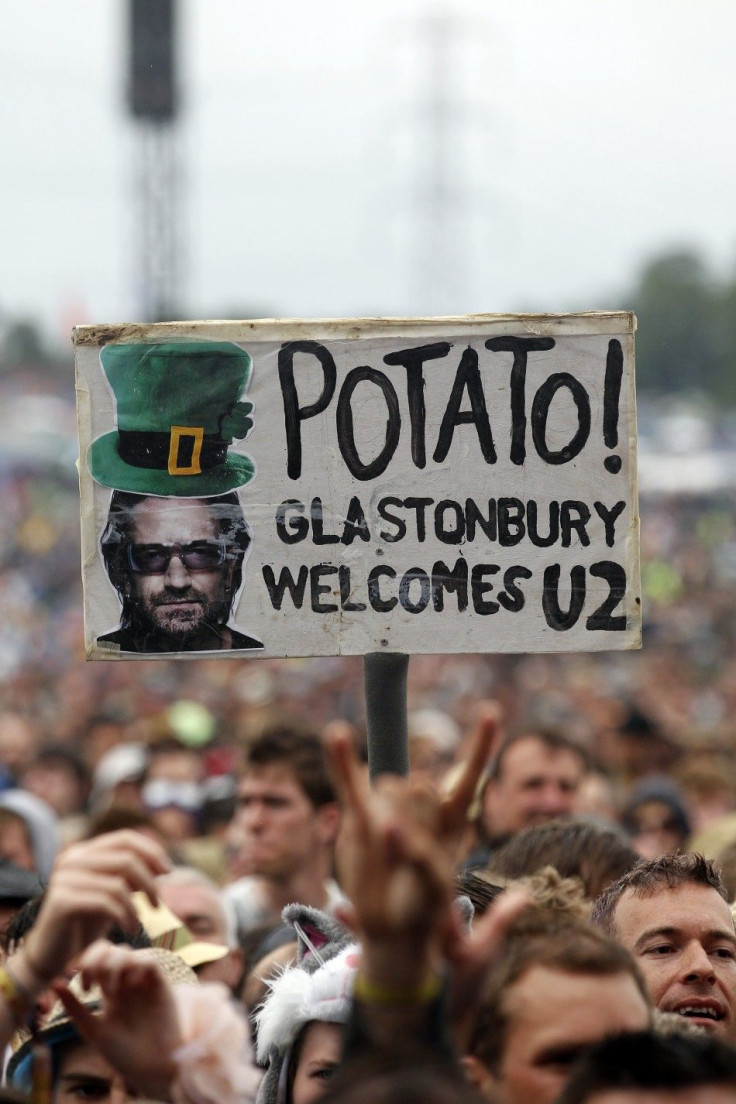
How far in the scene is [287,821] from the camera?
218 inches

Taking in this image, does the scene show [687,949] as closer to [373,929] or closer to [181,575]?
[181,575]

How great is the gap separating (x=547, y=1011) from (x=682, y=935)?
84 centimetres

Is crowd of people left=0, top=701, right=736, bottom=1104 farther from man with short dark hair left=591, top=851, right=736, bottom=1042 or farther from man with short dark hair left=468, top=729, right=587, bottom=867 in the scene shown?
man with short dark hair left=468, top=729, right=587, bottom=867

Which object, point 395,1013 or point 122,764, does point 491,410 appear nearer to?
point 395,1013

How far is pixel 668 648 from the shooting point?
26.2 metres

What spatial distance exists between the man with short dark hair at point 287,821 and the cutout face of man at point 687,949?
2.32 metres

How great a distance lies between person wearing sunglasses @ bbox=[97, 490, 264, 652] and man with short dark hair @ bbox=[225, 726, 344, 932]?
2.59 metres

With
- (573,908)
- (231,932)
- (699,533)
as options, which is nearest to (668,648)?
(699,533)

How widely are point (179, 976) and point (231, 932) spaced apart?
1697mm

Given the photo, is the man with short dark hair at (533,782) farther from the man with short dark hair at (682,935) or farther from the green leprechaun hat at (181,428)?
the green leprechaun hat at (181,428)

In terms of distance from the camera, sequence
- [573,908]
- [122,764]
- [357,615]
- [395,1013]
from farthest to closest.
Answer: [122,764] < [573,908] < [357,615] < [395,1013]

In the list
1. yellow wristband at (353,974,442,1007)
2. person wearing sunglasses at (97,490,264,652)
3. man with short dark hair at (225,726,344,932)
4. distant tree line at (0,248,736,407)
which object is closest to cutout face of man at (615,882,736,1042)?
person wearing sunglasses at (97,490,264,652)

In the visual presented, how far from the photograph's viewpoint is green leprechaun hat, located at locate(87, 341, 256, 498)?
301cm

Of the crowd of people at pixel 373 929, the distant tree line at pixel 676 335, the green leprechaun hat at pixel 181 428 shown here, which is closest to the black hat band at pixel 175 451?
the green leprechaun hat at pixel 181 428
